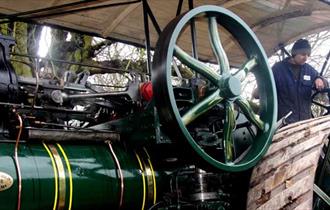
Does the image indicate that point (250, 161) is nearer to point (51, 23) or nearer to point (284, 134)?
point (284, 134)

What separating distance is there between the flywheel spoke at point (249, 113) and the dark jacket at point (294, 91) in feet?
4.56

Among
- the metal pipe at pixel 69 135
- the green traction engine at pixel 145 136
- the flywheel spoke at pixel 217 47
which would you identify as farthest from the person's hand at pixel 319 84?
the metal pipe at pixel 69 135

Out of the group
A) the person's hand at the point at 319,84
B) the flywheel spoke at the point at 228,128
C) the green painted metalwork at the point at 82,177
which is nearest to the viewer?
the green painted metalwork at the point at 82,177

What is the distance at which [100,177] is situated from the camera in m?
2.20

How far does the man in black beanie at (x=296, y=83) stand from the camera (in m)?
3.70

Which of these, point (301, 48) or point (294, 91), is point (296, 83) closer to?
point (294, 91)

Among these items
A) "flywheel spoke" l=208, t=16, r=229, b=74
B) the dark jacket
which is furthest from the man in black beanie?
"flywheel spoke" l=208, t=16, r=229, b=74

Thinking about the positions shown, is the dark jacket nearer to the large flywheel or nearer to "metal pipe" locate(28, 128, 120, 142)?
the large flywheel

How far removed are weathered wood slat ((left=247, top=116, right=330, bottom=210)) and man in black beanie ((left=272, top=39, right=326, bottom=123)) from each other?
1.37 m

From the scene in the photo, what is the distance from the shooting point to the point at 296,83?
12.4ft

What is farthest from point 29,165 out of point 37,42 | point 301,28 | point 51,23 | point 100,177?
point 37,42

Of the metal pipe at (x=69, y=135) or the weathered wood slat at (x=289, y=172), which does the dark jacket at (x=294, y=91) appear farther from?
the metal pipe at (x=69, y=135)

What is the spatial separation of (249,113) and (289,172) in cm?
37

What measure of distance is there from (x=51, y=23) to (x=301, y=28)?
7.44 ft
